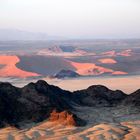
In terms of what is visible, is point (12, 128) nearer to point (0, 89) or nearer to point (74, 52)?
point (0, 89)

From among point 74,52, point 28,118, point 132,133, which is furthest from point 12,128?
point 74,52

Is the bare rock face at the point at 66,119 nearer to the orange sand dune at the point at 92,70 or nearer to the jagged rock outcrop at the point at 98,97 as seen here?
the jagged rock outcrop at the point at 98,97

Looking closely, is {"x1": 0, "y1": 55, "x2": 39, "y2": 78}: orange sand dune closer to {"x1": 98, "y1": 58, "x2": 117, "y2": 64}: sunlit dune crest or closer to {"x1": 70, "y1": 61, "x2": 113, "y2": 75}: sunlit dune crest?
{"x1": 70, "y1": 61, "x2": 113, "y2": 75}: sunlit dune crest

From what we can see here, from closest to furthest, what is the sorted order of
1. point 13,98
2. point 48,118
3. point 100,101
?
point 48,118
point 13,98
point 100,101

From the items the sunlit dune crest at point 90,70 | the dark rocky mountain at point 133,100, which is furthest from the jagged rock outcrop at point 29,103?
the sunlit dune crest at point 90,70

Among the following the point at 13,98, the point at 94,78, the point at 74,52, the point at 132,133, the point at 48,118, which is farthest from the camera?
the point at 74,52

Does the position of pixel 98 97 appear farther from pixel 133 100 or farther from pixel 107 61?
pixel 107 61
